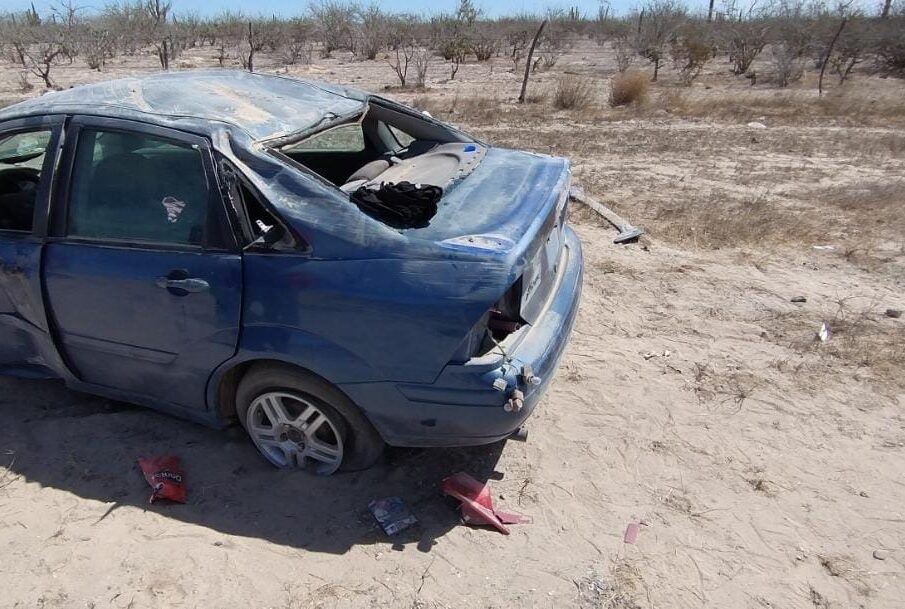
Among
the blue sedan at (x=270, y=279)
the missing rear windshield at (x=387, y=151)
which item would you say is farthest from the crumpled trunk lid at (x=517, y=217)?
the missing rear windshield at (x=387, y=151)

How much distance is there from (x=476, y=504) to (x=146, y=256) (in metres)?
1.74

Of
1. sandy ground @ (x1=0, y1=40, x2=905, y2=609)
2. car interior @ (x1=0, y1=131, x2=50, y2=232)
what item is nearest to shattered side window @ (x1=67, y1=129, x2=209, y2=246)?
car interior @ (x1=0, y1=131, x2=50, y2=232)

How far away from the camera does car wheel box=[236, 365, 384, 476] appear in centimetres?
275

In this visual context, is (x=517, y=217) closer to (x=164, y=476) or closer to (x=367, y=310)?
(x=367, y=310)

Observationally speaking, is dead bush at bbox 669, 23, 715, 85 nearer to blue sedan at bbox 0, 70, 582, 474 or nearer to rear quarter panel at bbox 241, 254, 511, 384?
blue sedan at bbox 0, 70, 582, 474

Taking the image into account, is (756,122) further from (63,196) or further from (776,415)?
(63,196)

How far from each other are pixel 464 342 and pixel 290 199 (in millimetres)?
896

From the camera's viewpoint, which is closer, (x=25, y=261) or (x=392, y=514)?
(x=392, y=514)

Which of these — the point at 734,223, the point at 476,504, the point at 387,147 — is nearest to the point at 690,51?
the point at 734,223

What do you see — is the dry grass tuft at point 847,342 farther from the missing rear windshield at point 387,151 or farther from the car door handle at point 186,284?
the car door handle at point 186,284

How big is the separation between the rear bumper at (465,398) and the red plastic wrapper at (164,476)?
3.16 ft

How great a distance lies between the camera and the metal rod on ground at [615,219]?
586 centimetres

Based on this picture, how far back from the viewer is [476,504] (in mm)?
2836

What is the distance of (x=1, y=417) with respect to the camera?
342 centimetres
